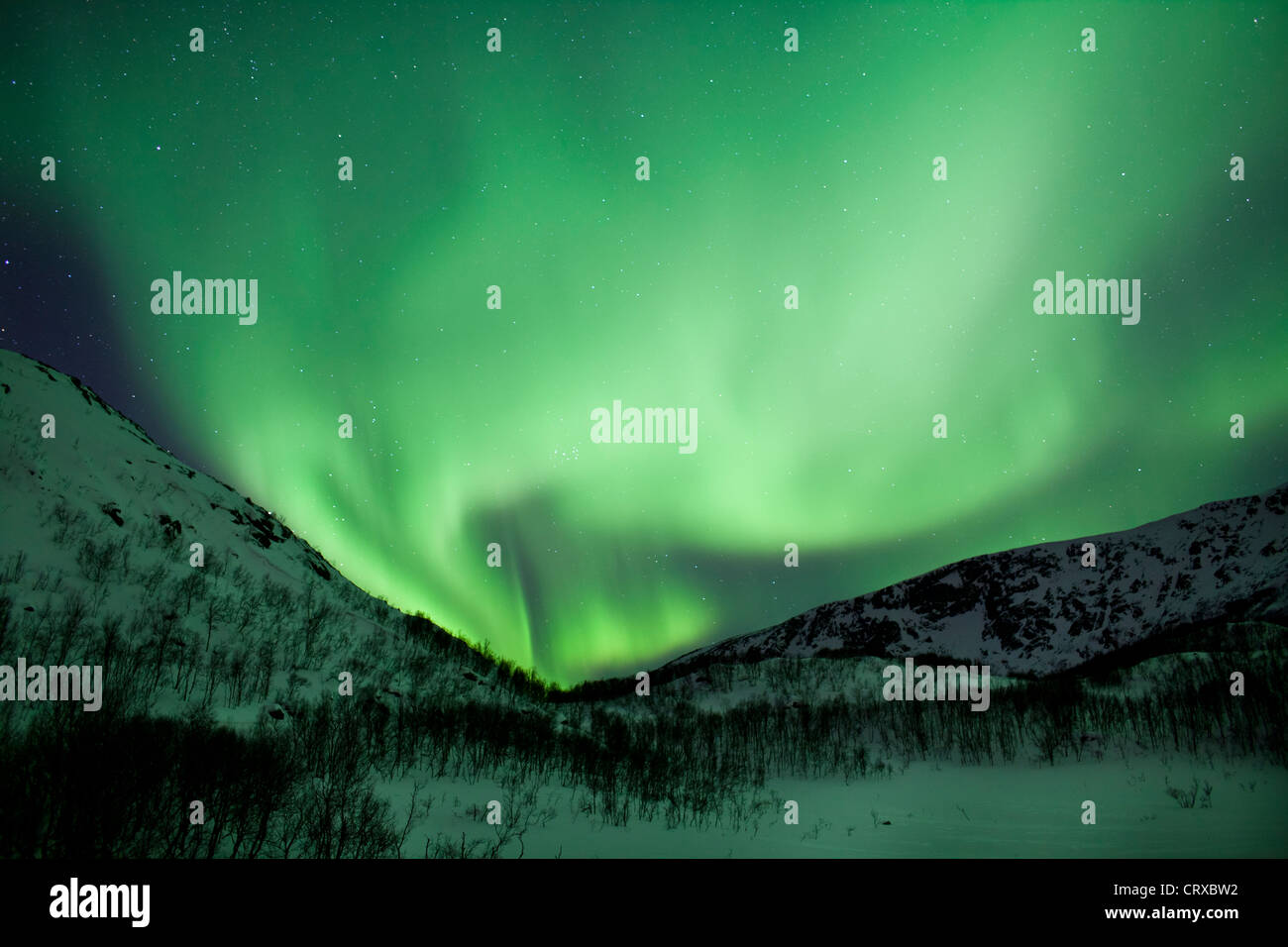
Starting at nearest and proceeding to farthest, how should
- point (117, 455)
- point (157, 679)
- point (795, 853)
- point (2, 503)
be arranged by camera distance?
point (795, 853), point (157, 679), point (2, 503), point (117, 455)

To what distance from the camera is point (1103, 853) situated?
7281 millimetres

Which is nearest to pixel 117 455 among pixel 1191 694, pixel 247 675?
pixel 247 675

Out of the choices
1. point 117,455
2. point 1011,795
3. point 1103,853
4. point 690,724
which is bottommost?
point 690,724

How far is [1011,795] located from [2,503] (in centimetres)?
2500

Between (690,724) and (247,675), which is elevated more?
(247,675)

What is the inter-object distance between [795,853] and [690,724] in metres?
15.6

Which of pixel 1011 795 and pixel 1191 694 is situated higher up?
pixel 1191 694
